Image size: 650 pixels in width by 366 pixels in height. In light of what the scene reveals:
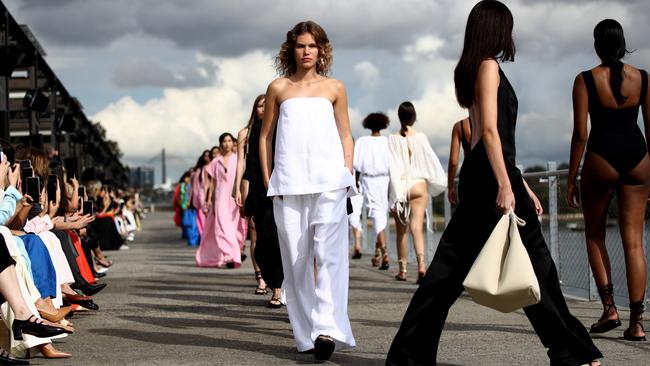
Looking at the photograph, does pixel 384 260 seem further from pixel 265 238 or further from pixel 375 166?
pixel 265 238

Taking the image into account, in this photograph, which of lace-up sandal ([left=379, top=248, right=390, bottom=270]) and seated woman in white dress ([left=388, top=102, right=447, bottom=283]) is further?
lace-up sandal ([left=379, top=248, right=390, bottom=270])

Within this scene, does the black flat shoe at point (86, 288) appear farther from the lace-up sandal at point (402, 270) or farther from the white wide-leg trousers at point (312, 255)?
the lace-up sandal at point (402, 270)

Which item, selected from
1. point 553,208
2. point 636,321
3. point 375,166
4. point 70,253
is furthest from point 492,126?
point 375,166

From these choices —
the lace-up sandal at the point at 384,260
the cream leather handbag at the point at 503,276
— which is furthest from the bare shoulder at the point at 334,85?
the lace-up sandal at the point at 384,260

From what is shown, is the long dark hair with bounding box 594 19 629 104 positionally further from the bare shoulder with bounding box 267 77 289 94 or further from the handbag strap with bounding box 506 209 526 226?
the handbag strap with bounding box 506 209 526 226

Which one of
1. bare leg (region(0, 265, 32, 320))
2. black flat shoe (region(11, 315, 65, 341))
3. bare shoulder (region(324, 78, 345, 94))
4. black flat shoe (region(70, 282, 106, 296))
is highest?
bare shoulder (region(324, 78, 345, 94))

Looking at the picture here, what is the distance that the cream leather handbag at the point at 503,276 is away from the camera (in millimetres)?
5141

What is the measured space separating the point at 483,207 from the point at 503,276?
0.45 m

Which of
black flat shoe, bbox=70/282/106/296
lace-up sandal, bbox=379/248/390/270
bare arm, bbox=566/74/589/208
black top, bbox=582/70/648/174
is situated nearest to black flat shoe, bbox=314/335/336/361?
bare arm, bbox=566/74/589/208

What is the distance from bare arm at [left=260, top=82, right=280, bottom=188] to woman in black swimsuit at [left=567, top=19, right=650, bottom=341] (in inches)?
74.3

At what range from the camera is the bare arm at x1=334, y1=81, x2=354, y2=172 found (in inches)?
275

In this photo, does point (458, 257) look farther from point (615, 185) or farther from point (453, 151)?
point (453, 151)

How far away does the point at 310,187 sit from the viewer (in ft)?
22.2

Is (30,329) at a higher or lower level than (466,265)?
lower
